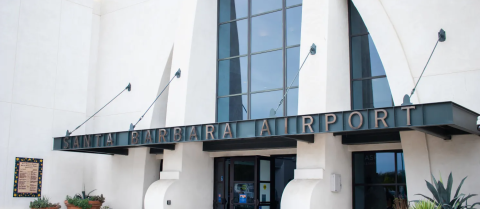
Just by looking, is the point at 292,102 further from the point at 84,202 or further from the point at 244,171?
Answer: the point at 84,202

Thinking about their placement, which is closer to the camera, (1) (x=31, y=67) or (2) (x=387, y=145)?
(2) (x=387, y=145)

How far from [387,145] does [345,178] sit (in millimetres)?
1651

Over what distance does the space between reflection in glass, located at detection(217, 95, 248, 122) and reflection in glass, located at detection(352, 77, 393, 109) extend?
170 inches

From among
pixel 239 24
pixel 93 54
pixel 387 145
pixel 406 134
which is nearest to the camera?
pixel 406 134

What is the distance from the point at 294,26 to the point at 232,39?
2989mm

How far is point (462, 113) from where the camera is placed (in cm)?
1154

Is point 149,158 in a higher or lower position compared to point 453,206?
higher

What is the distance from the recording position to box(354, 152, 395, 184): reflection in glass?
1518 cm

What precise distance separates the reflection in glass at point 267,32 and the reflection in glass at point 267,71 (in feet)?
1.01

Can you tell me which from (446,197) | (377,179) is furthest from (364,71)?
(446,197)

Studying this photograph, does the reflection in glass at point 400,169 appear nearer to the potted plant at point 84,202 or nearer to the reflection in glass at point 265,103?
the reflection in glass at point 265,103

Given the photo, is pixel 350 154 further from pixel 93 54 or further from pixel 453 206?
pixel 93 54

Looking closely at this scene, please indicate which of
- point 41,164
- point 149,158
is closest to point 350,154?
point 149,158

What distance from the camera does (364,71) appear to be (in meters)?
15.9
